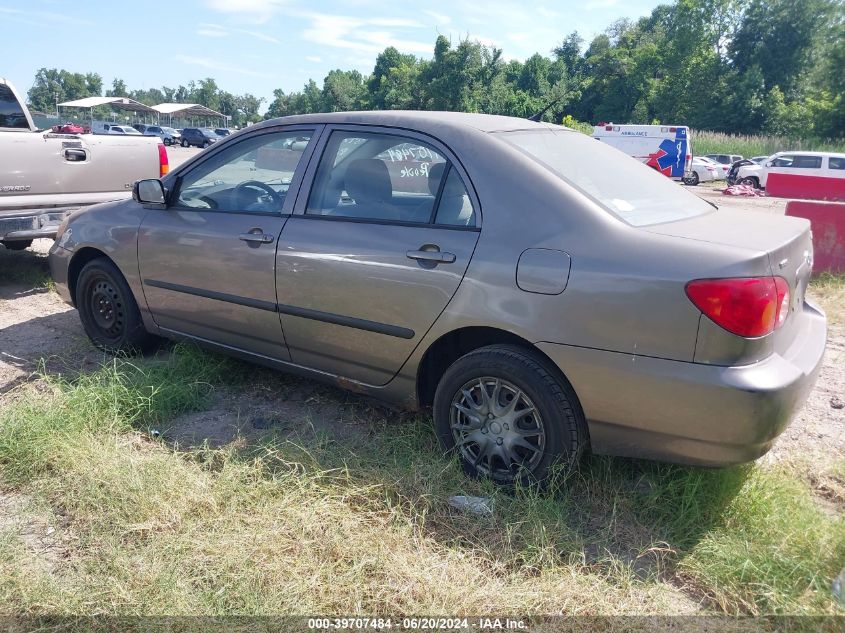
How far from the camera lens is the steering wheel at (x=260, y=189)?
3.74m

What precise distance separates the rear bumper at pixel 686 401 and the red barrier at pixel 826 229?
553 centimetres

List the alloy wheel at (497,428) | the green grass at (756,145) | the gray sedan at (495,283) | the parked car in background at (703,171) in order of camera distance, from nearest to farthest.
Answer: the gray sedan at (495,283)
the alloy wheel at (497,428)
the parked car in background at (703,171)
the green grass at (756,145)

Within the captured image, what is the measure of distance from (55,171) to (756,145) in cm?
4301

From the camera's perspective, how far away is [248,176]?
401cm

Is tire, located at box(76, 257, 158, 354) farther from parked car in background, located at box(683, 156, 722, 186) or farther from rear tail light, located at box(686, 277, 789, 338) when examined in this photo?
parked car in background, located at box(683, 156, 722, 186)

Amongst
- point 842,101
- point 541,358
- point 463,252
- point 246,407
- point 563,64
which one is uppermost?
point 563,64

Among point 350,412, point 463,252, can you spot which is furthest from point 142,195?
point 463,252

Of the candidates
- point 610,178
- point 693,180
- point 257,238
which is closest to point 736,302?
point 610,178

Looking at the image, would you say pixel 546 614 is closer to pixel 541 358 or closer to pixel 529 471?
pixel 529 471

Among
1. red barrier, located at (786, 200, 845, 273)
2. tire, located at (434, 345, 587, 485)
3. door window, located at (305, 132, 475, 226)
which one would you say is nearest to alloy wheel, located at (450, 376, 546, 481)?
tire, located at (434, 345, 587, 485)

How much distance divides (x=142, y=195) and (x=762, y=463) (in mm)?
3789

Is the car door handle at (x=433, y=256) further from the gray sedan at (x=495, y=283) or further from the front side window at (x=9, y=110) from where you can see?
the front side window at (x=9, y=110)

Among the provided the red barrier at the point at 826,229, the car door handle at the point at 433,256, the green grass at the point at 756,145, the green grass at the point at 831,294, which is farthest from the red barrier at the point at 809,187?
the green grass at the point at 756,145

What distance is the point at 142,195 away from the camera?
4.18m
